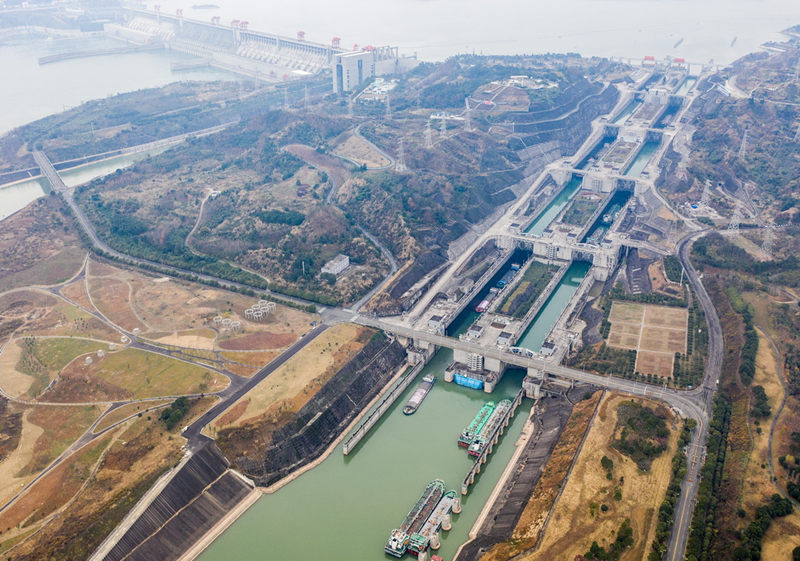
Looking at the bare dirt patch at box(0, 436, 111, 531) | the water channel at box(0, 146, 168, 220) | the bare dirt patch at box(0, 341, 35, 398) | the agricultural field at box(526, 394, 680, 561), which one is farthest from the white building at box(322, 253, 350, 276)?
the water channel at box(0, 146, 168, 220)

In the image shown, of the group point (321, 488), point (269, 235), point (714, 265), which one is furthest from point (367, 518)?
point (714, 265)

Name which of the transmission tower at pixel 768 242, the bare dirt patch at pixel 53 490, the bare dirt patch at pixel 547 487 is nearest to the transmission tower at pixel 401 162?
the transmission tower at pixel 768 242

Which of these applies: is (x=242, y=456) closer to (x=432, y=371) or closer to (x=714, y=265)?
(x=432, y=371)

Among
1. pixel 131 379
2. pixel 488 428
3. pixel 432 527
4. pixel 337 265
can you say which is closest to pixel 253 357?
pixel 131 379

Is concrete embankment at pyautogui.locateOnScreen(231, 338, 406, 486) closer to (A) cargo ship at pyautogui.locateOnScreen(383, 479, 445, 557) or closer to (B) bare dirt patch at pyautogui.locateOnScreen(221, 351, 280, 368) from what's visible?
(B) bare dirt patch at pyautogui.locateOnScreen(221, 351, 280, 368)

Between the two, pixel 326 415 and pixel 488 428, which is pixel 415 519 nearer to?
pixel 488 428
